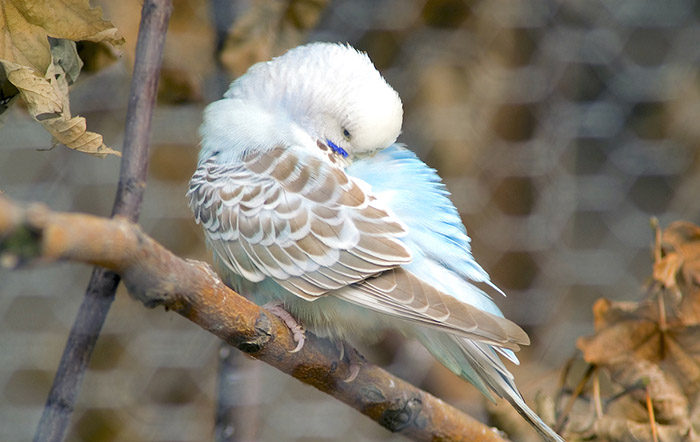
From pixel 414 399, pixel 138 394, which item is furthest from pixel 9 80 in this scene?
pixel 138 394

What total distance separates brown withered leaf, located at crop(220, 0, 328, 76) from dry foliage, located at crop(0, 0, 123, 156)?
0.31m

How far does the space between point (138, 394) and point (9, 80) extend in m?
0.92

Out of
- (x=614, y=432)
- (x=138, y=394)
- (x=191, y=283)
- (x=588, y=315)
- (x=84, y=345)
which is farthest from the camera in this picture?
(x=588, y=315)

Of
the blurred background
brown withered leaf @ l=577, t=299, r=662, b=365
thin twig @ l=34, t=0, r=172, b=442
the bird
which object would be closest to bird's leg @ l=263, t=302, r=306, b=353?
the bird

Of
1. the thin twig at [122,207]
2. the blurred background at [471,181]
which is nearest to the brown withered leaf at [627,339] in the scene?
the thin twig at [122,207]

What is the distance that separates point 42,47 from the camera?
1.45ft

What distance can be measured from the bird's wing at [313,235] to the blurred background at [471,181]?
62cm

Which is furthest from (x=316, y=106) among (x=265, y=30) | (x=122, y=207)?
(x=265, y=30)

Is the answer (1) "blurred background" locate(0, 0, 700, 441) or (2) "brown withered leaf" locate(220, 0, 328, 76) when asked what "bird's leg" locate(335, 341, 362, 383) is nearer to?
(2) "brown withered leaf" locate(220, 0, 328, 76)

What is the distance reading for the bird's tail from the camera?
1.60 feet

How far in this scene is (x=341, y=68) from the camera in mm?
524

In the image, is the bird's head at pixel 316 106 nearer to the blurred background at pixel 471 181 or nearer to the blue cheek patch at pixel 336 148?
the blue cheek patch at pixel 336 148

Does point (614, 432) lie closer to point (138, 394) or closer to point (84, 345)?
point (84, 345)

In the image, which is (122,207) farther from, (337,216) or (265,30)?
(265,30)
